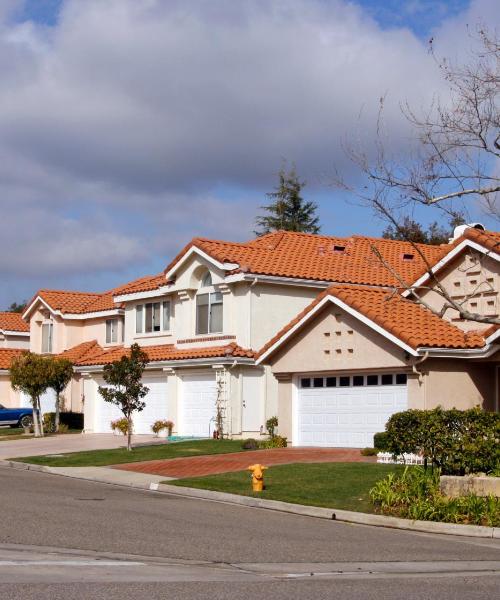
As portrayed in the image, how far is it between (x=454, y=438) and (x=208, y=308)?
20.0 m

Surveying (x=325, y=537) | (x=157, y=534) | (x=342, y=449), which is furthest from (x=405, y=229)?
(x=342, y=449)

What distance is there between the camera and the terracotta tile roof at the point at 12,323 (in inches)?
2393

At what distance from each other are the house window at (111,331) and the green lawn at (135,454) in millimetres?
15182

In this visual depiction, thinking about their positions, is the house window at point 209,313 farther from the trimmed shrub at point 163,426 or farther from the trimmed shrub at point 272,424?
the trimmed shrub at point 272,424

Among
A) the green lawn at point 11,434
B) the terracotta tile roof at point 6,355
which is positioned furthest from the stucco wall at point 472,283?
the terracotta tile roof at point 6,355

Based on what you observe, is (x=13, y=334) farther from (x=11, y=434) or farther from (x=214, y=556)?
(x=214, y=556)

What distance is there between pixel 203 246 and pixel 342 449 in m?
11.1

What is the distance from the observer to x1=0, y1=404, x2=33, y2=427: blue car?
156ft

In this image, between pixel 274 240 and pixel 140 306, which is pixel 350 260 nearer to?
pixel 274 240

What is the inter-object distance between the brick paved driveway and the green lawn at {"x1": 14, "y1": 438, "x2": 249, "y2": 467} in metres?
1.01

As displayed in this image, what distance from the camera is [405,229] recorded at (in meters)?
19.5

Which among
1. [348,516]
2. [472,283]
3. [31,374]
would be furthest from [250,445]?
[348,516]

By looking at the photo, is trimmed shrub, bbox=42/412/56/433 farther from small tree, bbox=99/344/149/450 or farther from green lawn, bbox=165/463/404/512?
green lawn, bbox=165/463/404/512

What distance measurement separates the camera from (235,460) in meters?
27.4
